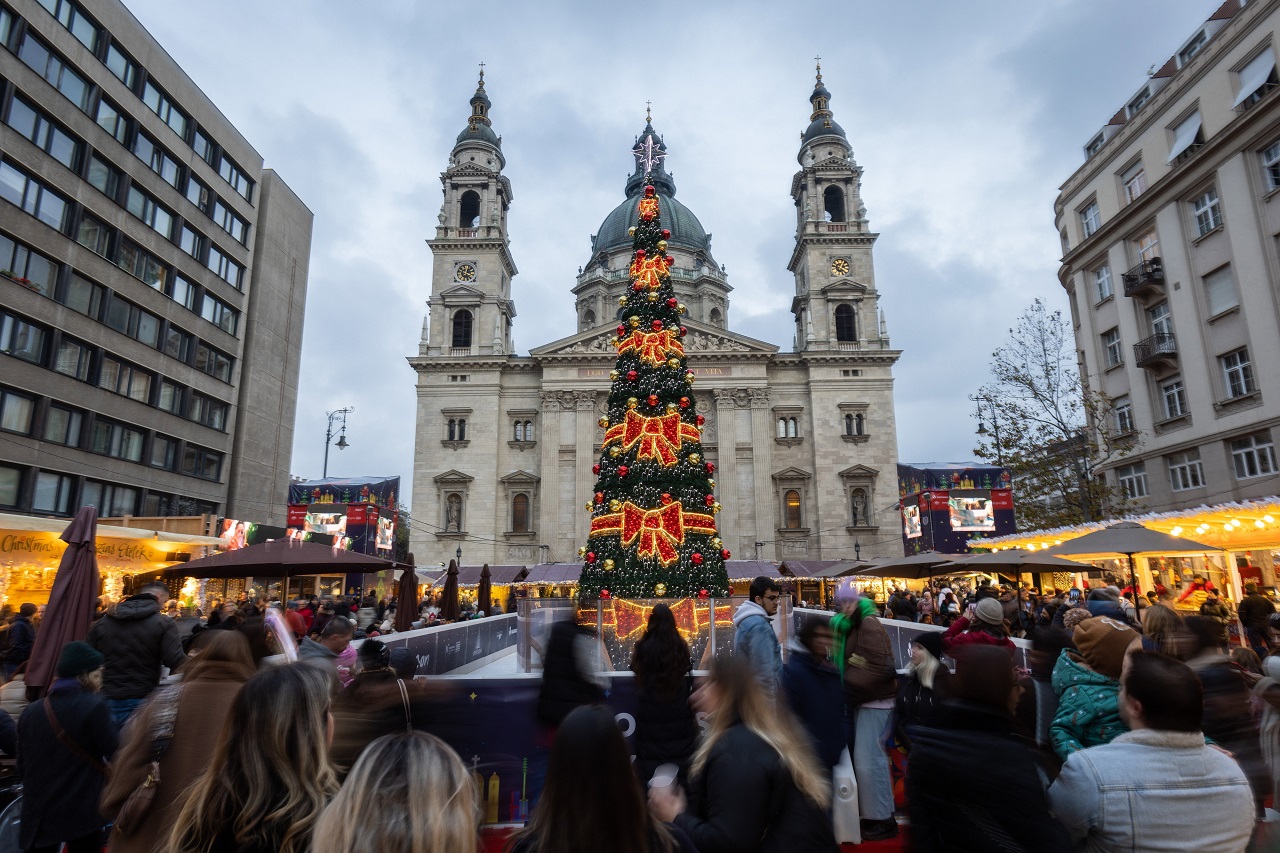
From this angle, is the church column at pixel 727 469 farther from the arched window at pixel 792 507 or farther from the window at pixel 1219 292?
the window at pixel 1219 292

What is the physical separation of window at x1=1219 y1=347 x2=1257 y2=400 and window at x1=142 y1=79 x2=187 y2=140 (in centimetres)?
4399

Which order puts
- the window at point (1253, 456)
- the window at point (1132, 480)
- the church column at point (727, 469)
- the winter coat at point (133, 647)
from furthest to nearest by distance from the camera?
1. the church column at point (727, 469)
2. the window at point (1132, 480)
3. the window at point (1253, 456)
4. the winter coat at point (133, 647)

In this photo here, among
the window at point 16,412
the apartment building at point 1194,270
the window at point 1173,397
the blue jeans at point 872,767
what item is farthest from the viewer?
the window at point 1173,397

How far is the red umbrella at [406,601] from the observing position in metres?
14.9

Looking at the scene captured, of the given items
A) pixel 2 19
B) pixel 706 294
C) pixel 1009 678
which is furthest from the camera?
pixel 706 294

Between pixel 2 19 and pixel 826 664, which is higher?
pixel 2 19

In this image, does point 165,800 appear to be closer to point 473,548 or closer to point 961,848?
point 961,848

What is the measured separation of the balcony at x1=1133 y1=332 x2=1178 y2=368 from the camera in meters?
25.7

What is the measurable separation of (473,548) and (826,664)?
42.1m

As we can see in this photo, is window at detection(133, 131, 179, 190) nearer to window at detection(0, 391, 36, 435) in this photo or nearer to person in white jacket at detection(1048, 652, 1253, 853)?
window at detection(0, 391, 36, 435)

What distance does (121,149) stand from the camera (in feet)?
96.9

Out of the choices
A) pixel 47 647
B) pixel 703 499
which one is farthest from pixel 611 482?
pixel 47 647

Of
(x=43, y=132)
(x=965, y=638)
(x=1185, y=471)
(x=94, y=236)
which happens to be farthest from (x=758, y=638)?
(x=94, y=236)

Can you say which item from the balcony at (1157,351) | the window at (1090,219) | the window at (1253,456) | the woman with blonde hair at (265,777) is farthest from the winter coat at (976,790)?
the window at (1090,219)
